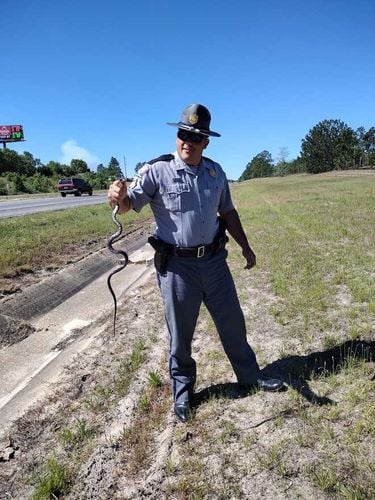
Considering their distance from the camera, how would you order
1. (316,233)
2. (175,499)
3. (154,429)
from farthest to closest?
(316,233) < (154,429) < (175,499)

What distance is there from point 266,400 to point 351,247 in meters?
5.89

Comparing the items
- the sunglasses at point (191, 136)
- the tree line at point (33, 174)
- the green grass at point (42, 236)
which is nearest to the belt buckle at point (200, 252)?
the sunglasses at point (191, 136)

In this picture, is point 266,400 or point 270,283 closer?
point 266,400

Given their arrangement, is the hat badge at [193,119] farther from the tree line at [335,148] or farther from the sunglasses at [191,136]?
the tree line at [335,148]

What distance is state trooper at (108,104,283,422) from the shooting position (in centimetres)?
287

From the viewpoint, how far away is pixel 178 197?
9.40 feet

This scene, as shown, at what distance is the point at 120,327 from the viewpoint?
5164 mm

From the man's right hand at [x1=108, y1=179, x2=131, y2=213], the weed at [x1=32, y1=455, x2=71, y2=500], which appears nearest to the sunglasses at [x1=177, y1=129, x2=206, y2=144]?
the man's right hand at [x1=108, y1=179, x2=131, y2=213]

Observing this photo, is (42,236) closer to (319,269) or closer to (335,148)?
(319,269)

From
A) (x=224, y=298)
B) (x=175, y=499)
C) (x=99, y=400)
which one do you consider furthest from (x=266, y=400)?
(x=99, y=400)

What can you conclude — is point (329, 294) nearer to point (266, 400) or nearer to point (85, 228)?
point (266, 400)

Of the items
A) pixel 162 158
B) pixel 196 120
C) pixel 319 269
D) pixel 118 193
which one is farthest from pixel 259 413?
pixel 319 269

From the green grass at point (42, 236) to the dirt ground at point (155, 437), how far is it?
417 cm

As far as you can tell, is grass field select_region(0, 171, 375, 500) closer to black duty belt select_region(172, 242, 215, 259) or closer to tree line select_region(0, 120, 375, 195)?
black duty belt select_region(172, 242, 215, 259)
